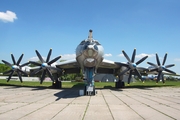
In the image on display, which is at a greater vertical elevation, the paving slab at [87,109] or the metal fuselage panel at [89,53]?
the metal fuselage panel at [89,53]

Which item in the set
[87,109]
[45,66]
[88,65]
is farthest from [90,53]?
[45,66]

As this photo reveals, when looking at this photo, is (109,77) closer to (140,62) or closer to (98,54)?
(140,62)

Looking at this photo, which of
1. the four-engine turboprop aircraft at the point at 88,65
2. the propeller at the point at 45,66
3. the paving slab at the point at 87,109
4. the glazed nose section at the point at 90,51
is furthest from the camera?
the propeller at the point at 45,66

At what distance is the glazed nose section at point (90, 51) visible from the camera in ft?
38.2

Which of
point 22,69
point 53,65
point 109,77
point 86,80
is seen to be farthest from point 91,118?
point 109,77

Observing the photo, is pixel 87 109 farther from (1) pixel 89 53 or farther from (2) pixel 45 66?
(2) pixel 45 66

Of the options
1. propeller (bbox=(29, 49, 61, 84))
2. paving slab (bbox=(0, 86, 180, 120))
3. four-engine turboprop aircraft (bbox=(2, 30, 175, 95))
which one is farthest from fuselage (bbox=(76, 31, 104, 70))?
propeller (bbox=(29, 49, 61, 84))

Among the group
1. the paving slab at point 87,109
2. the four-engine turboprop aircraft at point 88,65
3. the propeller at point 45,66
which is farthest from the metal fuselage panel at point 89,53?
the propeller at point 45,66

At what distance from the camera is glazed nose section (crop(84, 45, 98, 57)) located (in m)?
11.6

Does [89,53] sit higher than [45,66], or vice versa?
[89,53]

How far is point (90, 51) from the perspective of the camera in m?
11.7

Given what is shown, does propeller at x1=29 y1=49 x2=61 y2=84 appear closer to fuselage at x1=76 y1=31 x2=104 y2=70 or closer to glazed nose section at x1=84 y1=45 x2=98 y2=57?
fuselage at x1=76 y1=31 x2=104 y2=70

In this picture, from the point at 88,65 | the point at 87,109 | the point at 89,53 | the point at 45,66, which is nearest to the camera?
the point at 87,109

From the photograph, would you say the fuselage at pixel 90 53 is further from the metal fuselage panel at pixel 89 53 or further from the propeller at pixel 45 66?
the propeller at pixel 45 66
